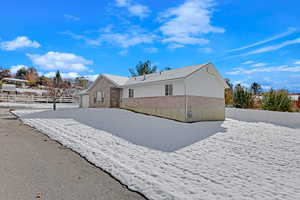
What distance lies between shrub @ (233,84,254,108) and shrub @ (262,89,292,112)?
261cm

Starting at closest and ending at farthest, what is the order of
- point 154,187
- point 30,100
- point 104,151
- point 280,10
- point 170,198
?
point 170,198 < point 154,187 < point 104,151 < point 280,10 < point 30,100

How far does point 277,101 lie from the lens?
19.6 metres

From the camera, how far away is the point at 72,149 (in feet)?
21.7

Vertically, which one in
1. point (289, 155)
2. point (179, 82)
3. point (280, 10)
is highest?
point (280, 10)

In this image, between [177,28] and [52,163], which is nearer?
[52,163]

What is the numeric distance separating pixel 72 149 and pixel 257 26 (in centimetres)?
1554

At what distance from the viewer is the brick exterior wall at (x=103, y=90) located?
21703mm

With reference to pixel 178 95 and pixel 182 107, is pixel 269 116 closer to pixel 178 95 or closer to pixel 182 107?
pixel 182 107

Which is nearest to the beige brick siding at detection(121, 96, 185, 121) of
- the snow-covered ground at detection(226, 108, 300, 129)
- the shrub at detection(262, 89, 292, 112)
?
the snow-covered ground at detection(226, 108, 300, 129)

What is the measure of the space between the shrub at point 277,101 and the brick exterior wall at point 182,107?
231 inches

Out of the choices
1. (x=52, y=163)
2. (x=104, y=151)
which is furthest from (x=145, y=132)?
(x=52, y=163)

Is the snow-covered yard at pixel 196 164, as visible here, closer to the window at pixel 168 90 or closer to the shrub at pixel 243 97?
the window at pixel 168 90

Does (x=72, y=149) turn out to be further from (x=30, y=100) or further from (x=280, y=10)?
(x=30, y=100)

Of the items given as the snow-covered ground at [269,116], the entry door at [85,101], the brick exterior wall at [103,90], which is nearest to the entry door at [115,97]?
the brick exterior wall at [103,90]
